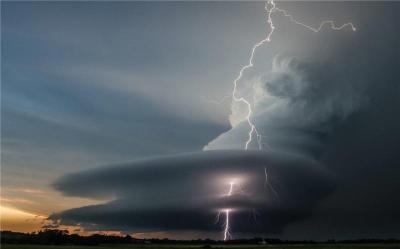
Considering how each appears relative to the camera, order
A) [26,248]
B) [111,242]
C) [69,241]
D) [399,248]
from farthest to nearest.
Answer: [111,242]
[69,241]
[399,248]
[26,248]

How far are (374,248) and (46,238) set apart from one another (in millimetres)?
72367

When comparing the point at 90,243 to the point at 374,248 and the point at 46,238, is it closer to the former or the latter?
the point at 46,238

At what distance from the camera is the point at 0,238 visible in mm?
110125

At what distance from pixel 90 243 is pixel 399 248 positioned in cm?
6822

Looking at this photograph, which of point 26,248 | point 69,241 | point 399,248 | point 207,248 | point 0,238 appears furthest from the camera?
point 69,241

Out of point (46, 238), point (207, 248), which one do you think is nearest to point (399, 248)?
point (207, 248)

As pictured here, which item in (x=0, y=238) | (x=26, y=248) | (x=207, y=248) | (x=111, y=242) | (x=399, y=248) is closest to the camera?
(x=26, y=248)

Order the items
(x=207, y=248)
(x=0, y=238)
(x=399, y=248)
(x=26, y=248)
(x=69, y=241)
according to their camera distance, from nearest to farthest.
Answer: (x=26, y=248) < (x=399, y=248) < (x=207, y=248) < (x=0, y=238) < (x=69, y=241)

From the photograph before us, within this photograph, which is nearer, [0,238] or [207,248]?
[207,248]

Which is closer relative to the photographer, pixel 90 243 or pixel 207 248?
pixel 207 248

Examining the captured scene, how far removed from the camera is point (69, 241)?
387ft

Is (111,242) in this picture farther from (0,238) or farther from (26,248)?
(26,248)

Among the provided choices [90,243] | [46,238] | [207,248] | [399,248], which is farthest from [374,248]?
[46,238]

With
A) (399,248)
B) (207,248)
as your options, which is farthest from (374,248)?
(207,248)
